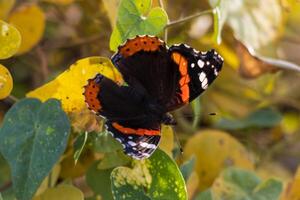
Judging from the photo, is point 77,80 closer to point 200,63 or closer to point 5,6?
point 200,63

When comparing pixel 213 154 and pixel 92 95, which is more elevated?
pixel 92 95

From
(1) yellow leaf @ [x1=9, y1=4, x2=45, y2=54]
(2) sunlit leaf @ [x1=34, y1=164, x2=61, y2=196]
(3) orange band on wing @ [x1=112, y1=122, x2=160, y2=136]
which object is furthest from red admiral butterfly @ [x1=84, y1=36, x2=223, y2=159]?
(1) yellow leaf @ [x1=9, y1=4, x2=45, y2=54]

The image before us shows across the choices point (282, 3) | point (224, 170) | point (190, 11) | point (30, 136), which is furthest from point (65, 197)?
point (190, 11)

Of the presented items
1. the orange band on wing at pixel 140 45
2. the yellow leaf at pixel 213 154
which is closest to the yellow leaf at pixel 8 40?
the orange band on wing at pixel 140 45

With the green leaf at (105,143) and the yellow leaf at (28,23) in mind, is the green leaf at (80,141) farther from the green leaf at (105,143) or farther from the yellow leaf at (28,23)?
the yellow leaf at (28,23)

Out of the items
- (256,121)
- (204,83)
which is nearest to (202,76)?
(204,83)

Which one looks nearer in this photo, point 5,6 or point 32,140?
point 32,140

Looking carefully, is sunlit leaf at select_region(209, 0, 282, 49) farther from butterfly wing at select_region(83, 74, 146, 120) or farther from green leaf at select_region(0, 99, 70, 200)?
green leaf at select_region(0, 99, 70, 200)
